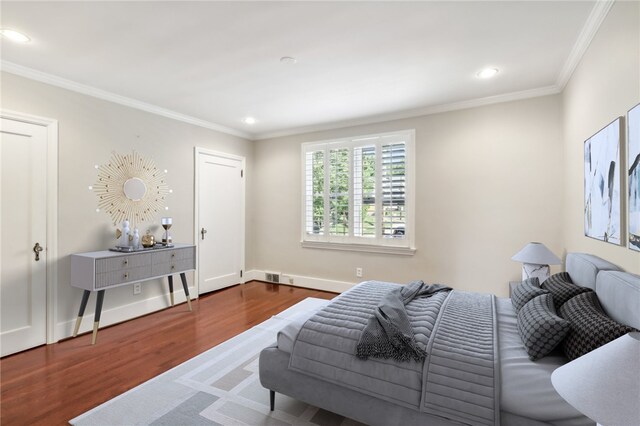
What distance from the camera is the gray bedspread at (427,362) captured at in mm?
1478

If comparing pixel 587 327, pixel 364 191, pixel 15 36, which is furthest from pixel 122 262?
pixel 587 327

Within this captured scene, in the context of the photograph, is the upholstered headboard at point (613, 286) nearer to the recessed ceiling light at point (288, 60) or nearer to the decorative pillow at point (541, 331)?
the decorative pillow at point (541, 331)

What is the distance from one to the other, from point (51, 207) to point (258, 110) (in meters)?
2.49

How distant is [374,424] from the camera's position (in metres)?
1.69

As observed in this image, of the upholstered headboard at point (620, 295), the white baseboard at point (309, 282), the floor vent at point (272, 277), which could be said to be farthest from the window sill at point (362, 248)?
the upholstered headboard at point (620, 295)

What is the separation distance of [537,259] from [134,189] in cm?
442

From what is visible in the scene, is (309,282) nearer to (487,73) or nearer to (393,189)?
(393,189)

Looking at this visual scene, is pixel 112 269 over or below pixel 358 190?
below

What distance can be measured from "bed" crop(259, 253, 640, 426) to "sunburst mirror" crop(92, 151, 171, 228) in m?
2.74

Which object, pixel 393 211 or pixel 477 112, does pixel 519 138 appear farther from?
pixel 393 211

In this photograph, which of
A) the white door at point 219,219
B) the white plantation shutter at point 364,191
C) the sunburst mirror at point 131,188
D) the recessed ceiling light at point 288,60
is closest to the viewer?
the recessed ceiling light at point 288,60

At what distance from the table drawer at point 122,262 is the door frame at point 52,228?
0.51 metres

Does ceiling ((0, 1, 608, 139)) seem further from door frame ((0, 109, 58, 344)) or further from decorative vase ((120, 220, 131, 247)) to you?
decorative vase ((120, 220, 131, 247))

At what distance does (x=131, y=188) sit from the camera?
12.4 feet
